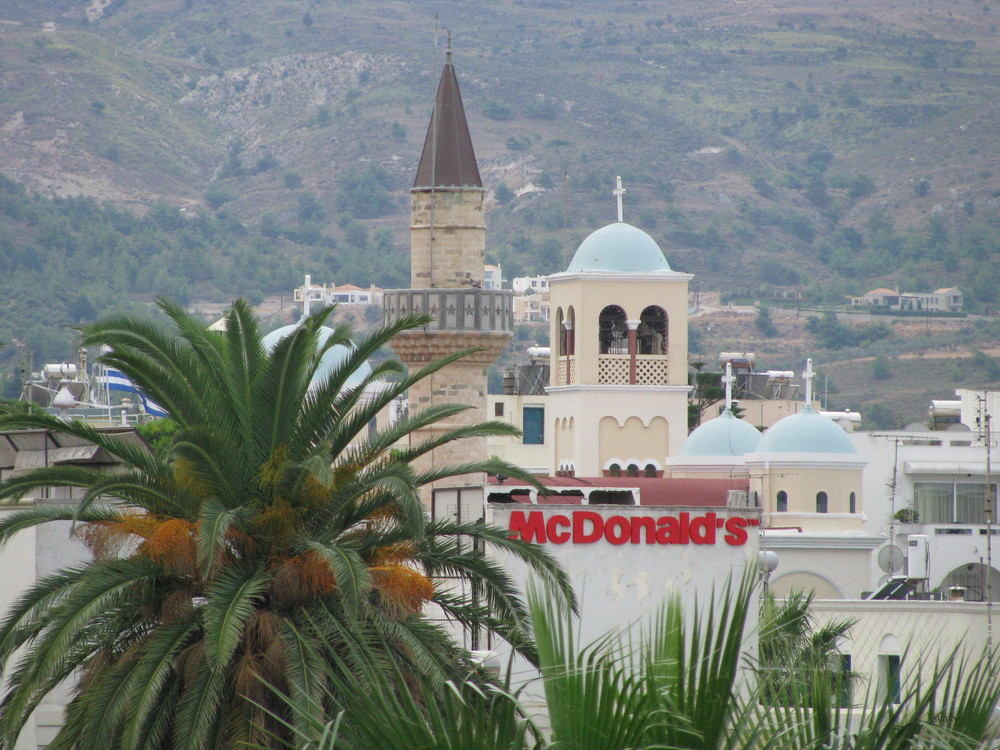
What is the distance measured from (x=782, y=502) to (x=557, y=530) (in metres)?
24.2

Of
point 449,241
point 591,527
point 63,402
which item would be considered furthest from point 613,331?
point 591,527

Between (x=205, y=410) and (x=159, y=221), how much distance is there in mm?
179743

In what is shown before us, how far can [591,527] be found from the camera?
28.4 meters

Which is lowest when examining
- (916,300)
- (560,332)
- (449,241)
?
(560,332)

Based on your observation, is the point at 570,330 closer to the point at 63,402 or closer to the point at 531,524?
the point at 63,402

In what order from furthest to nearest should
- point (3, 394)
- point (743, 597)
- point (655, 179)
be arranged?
point (655, 179)
point (3, 394)
point (743, 597)

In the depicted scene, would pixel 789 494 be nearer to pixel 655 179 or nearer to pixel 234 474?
pixel 234 474

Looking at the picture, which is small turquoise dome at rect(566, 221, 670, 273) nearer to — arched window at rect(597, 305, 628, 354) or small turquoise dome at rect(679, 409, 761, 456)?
arched window at rect(597, 305, 628, 354)

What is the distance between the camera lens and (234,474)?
66.3 feet

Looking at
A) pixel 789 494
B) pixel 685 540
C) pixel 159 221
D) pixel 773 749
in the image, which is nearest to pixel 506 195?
pixel 159 221

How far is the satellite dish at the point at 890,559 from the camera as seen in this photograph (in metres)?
45.4

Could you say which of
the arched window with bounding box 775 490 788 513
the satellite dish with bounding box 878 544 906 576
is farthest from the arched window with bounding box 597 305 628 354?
the satellite dish with bounding box 878 544 906 576

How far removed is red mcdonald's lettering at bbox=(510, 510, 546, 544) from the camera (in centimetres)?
2817

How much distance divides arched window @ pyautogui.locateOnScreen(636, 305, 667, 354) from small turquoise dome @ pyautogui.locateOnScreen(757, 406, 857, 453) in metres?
7.52
